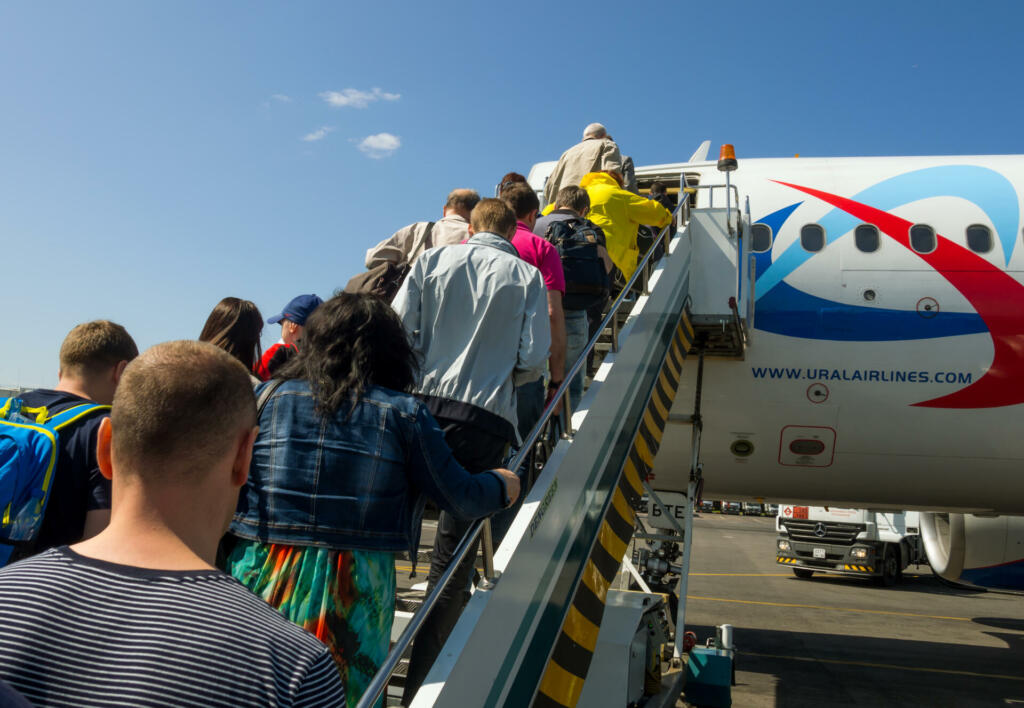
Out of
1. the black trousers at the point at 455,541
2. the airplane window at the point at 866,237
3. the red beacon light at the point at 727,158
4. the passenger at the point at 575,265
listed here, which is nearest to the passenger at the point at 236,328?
the black trousers at the point at 455,541

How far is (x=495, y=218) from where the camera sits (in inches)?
126

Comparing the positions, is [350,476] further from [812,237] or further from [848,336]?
[812,237]

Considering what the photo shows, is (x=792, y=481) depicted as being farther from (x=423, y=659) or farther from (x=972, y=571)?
(x=423, y=659)

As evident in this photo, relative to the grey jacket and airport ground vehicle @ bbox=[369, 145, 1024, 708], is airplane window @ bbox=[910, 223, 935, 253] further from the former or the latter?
the grey jacket

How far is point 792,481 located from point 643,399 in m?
3.40

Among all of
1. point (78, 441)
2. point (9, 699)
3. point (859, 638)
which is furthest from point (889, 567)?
point (9, 699)

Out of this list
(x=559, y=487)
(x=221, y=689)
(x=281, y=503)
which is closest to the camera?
(x=221, y=689)

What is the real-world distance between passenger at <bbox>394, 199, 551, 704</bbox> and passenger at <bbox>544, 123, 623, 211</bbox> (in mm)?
2822

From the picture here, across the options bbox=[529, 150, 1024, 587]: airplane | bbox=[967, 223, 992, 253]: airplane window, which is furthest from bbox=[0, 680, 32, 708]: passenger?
bbox=[967, 223, 992, 253]: airplane window

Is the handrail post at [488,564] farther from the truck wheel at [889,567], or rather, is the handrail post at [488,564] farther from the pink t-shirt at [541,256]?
the truck wheel at [889,567]

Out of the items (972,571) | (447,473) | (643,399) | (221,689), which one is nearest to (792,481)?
(643,399)

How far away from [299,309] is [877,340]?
5.07 m

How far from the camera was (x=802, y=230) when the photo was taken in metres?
6.87

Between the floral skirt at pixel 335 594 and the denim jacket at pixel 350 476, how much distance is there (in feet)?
0.12
